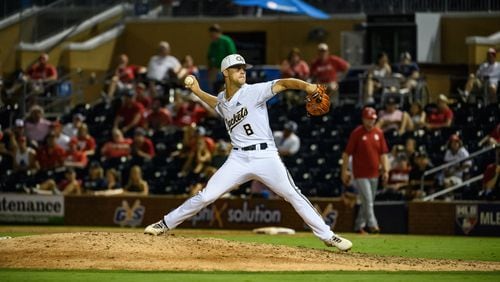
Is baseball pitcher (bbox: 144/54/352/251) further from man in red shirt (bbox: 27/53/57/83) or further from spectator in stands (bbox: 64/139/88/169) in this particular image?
man in red shirt (bbox: 27/53/57/83)

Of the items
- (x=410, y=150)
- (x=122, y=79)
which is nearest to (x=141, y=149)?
(x=122, y=79)

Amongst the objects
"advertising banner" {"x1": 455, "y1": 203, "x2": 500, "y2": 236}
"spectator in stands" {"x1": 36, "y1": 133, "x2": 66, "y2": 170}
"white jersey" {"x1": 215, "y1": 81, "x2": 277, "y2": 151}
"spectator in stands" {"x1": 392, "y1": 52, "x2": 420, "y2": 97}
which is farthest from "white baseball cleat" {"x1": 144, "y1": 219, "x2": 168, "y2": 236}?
"spectator in stands" {"x1": 392, "y1": 52, "x2": 420, "y2": 97}

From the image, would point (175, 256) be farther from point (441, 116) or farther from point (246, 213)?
point (441, 116)

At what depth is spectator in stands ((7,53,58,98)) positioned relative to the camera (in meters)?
27.7

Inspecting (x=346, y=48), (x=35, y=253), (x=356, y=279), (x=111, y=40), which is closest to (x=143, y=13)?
(x=111, y=40)

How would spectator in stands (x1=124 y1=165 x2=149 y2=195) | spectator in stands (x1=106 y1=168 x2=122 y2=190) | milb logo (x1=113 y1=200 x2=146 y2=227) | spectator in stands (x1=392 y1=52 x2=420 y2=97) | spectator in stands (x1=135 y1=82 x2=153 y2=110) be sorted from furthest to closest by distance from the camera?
spectator in stands (x1=135 y1=82 x2=153 y2=110)
spectator in stands (x1=392 y1=52 x2=420 y2=97)
spectator in stands (x1=106 y1=168 x2=122 y2=190)
spectator in stands (x1=124 y1=165 x2=149 y2=195)
milb logo (x1=113 y1=200 x2=146 y2=227)

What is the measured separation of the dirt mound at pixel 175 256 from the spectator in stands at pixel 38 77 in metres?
13.8

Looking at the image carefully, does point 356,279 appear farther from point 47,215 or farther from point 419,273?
point 47,215

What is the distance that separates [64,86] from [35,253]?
1536 cm

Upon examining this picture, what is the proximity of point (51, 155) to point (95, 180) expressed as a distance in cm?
146

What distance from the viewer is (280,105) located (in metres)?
25.9

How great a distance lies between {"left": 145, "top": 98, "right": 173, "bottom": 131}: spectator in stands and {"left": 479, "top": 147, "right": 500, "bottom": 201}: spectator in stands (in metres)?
7.76

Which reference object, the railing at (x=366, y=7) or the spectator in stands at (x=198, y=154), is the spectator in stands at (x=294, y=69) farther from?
the railing at (x=366, y=7)

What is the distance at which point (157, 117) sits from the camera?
26141 millimetres
